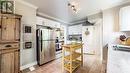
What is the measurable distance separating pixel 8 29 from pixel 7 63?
2.91 ft

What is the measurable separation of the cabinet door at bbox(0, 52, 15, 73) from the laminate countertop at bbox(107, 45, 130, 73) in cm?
269

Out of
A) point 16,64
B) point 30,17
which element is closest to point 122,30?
point 30,17

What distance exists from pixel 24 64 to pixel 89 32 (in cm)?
489

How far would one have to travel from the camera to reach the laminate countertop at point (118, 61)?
2.62 m

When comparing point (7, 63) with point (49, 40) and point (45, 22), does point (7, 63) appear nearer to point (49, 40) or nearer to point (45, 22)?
point (49, 40)

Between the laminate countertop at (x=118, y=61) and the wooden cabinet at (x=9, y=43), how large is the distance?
8.67 feet

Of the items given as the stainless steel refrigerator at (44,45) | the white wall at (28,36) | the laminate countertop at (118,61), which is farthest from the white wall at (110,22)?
the white wall at (28,36)

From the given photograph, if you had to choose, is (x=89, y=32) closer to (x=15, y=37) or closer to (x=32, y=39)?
(x=32, y=39)

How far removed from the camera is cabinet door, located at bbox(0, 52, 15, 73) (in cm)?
259

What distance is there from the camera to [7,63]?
2695 mm

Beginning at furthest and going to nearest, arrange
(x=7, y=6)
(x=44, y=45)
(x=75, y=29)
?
(x=75, y=29) → (x=44, y=45) → (x=7, y=6)

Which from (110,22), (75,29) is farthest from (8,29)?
(75,29)

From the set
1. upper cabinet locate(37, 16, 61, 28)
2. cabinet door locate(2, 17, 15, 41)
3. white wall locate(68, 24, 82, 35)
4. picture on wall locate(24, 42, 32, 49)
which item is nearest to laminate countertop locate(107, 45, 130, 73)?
cabinet door locate(2, 17, 15, 41)

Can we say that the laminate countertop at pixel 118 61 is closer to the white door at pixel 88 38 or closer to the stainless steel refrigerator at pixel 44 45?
Result: the stainless steel refrigerator at pixel 44 45
